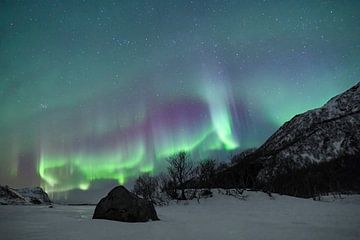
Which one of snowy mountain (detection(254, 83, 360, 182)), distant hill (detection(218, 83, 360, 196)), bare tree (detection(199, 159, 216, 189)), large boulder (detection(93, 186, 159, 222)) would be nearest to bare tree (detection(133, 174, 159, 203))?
bare tree (detection(199, 159, 216, 189))

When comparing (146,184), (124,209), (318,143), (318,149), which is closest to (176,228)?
(124,209)

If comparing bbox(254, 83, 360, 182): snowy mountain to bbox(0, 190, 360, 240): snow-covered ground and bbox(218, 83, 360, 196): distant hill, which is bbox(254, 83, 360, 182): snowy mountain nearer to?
bbox(218, 83, 360, 196): distant hill

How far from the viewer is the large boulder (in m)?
9.33

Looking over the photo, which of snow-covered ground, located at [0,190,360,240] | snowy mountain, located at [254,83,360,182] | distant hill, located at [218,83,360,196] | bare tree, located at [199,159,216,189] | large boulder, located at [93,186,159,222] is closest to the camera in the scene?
snow-covered ground, located at [0,190,360,240]

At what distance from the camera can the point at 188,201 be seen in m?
29.7

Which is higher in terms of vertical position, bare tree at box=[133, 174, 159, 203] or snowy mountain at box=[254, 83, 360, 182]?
snowy mountain at box=[254, 83, 360, 182]

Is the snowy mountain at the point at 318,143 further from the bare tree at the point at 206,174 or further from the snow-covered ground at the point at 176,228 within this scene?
the snow-covered ground at the point at 176,228

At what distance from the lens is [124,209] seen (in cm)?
951

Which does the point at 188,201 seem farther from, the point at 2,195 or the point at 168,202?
the point at 2,195

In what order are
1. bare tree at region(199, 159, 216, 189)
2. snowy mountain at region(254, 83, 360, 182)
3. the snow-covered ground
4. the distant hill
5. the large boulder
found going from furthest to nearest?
1. snowy mountain at region(254, 83, 360, 182)
2. the distant hill
3. bare tree at region(199, 159, 216, 189)
4. the large boulder
5. the snow-covered ground

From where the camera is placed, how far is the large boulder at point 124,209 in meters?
9.33

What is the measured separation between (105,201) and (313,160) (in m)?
173

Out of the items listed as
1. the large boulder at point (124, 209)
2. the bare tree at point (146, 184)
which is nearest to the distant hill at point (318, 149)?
the bare tree at point (146, 184)

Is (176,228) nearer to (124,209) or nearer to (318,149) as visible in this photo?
(124,209)
